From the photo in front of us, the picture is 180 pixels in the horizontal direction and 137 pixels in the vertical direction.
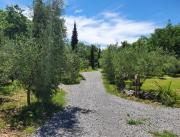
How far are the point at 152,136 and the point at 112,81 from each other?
4343cm

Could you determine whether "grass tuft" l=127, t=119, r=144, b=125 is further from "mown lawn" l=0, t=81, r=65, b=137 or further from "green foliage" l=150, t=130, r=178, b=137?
"mown lawn" l=0, t=81, r=65, b=137

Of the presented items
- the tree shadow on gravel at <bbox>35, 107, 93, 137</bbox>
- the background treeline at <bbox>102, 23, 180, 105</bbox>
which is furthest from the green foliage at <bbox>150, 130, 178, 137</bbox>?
the background treeline at <bbox>102, 23, 180, 105</bbox>

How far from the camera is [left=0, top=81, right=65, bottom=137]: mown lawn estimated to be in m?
23.6

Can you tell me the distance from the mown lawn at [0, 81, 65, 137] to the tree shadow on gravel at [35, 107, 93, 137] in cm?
64

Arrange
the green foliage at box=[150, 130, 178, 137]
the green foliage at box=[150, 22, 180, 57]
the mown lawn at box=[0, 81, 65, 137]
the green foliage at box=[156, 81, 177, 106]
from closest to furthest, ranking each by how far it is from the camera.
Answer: the green foliage at box=[150, 130, 178, 137] < the mown lawn at box=[0, 81, 65, 137] < the green foliage at box=[156, 81, 177, 106] < the green foliage at box=[150, 22, 180, 57]

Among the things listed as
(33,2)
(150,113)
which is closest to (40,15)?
(33,2)

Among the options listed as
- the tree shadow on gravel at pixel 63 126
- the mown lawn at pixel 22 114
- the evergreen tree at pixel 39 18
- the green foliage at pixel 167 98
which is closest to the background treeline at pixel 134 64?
the green foliage at pixel 167 98

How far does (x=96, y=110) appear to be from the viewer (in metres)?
31.4

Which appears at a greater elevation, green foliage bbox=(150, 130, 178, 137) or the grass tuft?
the grass tuft

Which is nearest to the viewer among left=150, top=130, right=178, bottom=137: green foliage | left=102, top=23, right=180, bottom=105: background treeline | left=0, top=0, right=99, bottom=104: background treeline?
left=150, top=130, right=178, bottom=137: green foliage

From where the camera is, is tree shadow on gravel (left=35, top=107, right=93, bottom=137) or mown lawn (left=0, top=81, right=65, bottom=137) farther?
mown lawn (left=0, top=81, right=65, bottom=137)

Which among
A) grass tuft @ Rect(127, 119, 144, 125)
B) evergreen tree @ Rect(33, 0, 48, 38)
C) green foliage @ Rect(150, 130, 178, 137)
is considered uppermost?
evergreen tree @ Rect(33, 0, 48, 38)

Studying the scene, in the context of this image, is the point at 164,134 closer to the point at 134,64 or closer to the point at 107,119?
the point at 107,119

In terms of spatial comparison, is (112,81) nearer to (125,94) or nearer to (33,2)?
(125,94)
